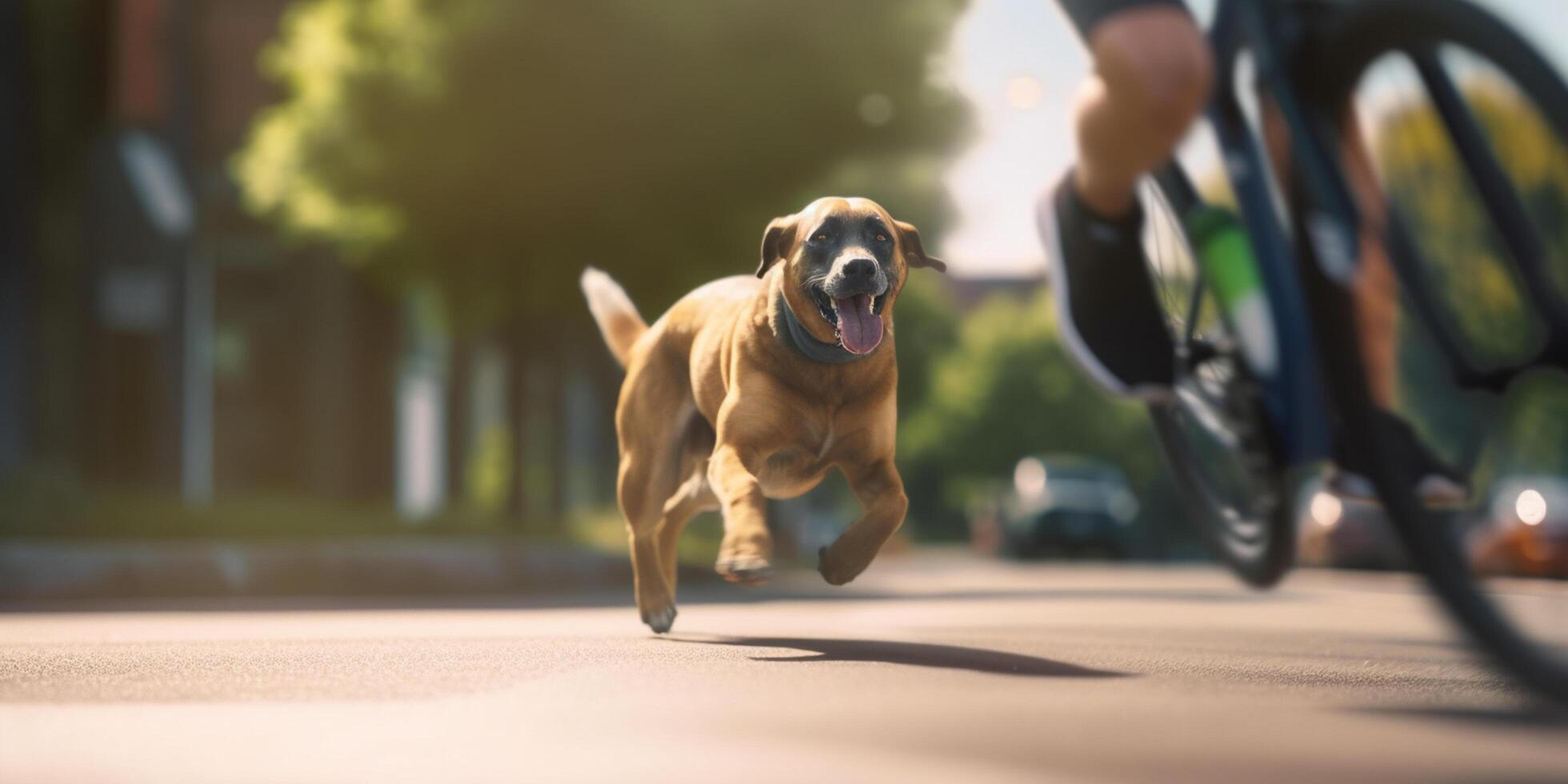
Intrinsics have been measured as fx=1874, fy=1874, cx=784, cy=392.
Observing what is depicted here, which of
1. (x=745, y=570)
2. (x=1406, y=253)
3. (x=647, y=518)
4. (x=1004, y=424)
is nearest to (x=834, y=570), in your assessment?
(x=745, y=570)

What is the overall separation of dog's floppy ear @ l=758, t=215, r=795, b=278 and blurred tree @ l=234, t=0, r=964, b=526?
26.9ft

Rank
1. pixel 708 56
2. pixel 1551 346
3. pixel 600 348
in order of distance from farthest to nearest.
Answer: pixel 600 348, pixel 708 56, pixel 1551 346

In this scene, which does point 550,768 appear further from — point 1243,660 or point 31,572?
point 31,572

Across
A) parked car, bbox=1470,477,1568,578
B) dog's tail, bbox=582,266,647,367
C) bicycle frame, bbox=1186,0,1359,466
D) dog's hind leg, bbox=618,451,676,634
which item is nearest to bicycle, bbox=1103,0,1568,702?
bicycle frame, bbox=1186,0,1359,466

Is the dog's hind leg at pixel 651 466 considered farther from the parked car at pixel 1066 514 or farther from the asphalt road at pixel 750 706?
the parked car at pixel 1066 514

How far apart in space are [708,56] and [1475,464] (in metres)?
10.2

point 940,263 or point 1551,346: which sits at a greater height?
point 940,263

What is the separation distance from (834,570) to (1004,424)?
56.6 meters

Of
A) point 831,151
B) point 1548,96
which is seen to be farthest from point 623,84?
point 1548,96

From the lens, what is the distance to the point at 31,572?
1114cm

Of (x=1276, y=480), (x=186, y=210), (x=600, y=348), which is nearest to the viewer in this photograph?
(x=1276, y=480)

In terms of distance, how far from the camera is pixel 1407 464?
3.94m

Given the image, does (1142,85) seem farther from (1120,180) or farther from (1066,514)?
(1066,514)

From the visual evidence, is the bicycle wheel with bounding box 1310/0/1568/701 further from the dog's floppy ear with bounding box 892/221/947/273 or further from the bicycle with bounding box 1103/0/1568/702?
the dog's floppy ear with bounding box 892/221/947/273
